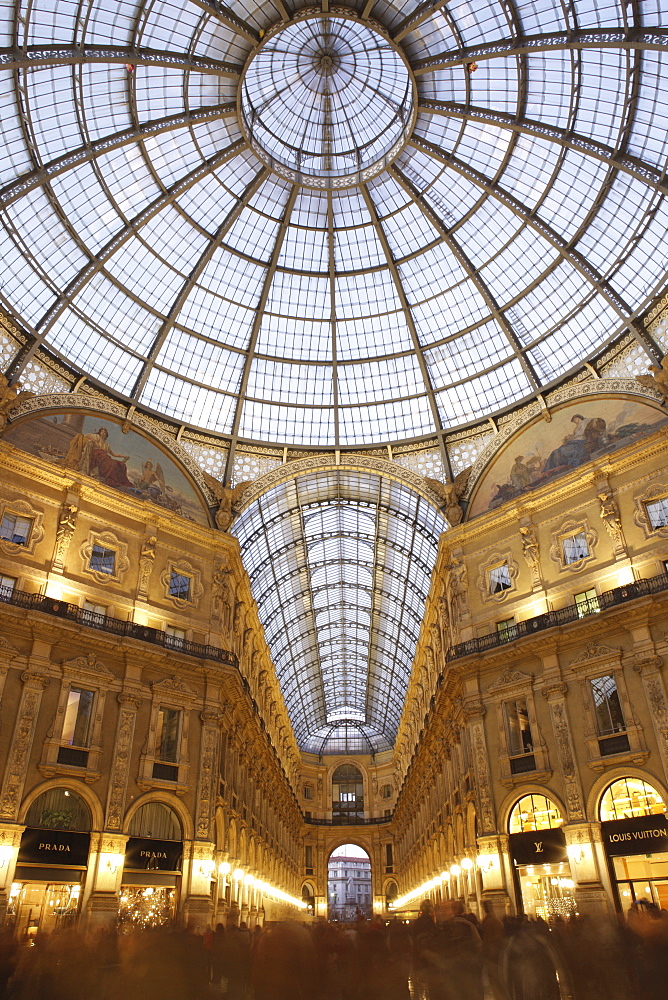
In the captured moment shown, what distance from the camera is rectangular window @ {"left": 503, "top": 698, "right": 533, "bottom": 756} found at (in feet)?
96.1

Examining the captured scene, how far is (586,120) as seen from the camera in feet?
102

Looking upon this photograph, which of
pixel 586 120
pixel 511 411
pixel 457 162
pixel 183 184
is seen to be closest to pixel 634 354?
pixel 511 411

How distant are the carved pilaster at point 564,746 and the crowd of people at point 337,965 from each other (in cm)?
2243

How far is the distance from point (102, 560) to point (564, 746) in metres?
22.3

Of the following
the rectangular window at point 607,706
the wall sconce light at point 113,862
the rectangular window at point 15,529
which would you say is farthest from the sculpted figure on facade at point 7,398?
the rectangular window at point 607,706

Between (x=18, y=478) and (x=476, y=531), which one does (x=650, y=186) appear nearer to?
(x=476, y=531)

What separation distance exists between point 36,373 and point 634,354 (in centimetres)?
2959

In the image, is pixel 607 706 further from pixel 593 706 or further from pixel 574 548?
pixel 574 548

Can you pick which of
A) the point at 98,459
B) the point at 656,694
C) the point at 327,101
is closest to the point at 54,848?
the point at 98,459

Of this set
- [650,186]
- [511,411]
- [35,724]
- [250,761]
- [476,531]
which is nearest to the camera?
[35,724]

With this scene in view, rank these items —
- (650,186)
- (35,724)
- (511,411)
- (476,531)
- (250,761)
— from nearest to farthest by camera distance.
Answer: (35,724)
(650,186)
(476,531)
(511,411)
(250,761)

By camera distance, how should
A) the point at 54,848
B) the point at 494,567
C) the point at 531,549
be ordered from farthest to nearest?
the point at 494,567 < the point at 531,549 < the point at 54,848

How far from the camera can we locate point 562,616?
98.8 feet

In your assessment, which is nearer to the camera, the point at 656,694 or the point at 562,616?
the point at 656,694
